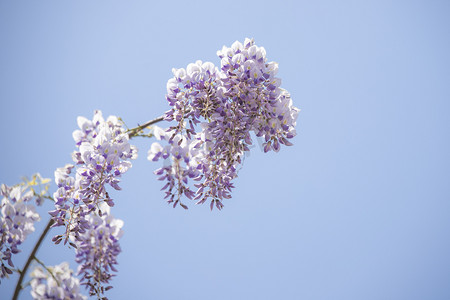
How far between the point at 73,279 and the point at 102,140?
100 cm

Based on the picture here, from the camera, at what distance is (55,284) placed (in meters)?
2.20

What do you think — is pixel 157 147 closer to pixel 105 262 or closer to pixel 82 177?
pixel 82 177

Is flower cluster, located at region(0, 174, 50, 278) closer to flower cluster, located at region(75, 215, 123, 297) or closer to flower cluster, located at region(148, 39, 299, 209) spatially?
→ flower cluster, located at region(75, 215, 123, 297)

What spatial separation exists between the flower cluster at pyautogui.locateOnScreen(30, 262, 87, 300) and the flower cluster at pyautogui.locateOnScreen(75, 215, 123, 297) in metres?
0.09

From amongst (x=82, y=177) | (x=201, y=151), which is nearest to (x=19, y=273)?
(x=82, y=177)

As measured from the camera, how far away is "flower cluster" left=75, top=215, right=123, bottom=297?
7.14ft

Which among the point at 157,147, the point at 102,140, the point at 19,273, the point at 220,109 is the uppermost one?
the point at 220,109

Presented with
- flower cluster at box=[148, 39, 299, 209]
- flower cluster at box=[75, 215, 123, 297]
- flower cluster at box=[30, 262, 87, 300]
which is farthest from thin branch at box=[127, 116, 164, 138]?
flower cluster at box=[30, 262, 87, 300]

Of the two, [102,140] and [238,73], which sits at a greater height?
[238,73]

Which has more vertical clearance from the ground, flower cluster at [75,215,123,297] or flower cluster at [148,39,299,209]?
flower cluster at [148,39,299,209]

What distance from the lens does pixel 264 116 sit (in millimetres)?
2109

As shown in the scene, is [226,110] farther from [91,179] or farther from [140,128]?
[91,179]

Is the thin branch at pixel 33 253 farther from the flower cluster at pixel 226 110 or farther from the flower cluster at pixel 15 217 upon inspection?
the flower cluster at pixel 226 110

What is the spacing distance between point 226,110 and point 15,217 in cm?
172
